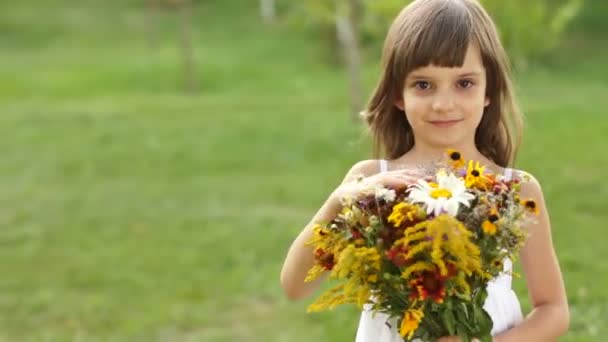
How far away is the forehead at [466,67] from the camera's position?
2551mm

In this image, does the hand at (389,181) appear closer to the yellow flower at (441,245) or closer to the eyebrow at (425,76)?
the yellow flower at (441,245)

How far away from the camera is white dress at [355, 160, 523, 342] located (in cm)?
264

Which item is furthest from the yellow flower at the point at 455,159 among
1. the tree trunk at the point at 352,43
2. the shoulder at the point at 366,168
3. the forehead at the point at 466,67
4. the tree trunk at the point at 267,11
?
the tree trunk at the point at 267,11

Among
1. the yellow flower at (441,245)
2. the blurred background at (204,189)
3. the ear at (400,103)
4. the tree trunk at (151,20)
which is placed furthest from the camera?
the tree trunk at (151,20)

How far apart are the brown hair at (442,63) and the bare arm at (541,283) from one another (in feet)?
0.84

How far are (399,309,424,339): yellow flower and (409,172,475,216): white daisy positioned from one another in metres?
0.24

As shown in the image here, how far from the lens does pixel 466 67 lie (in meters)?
2.56

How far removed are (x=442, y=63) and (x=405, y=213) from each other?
0.50m

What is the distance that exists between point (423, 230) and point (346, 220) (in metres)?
0.22

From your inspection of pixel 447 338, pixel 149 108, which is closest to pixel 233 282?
pixel 447 338

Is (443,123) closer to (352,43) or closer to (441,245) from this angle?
(441,245)

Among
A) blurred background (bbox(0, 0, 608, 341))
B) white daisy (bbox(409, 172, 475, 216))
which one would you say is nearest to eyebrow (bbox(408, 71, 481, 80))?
white daisy (bbox(409, 172, 475, 216))

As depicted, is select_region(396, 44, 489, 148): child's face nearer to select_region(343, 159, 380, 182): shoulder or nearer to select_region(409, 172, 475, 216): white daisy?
select_region(343, 159, 380, 182): shoulder

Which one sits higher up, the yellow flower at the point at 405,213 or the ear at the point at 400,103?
the ear at the point at 400,103
